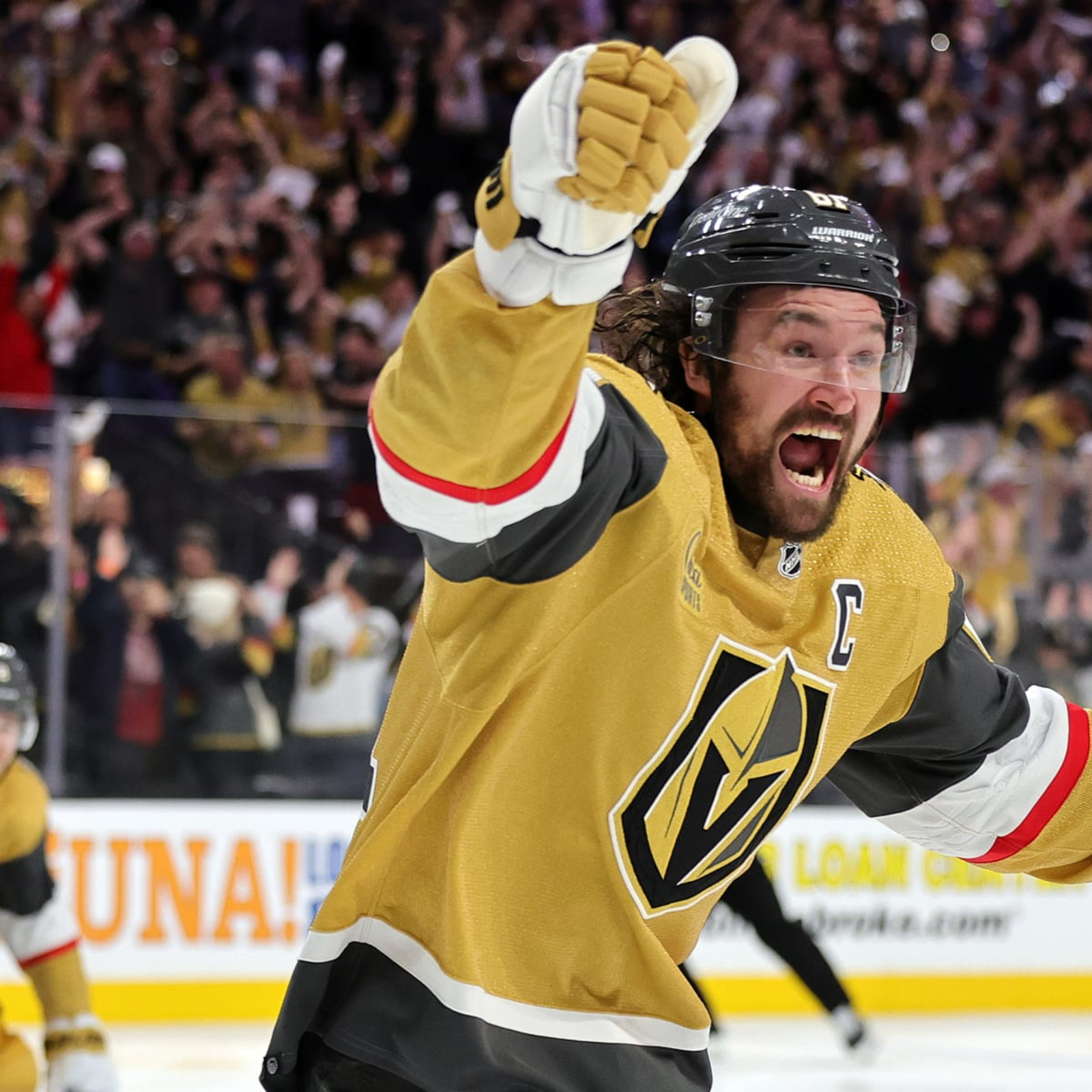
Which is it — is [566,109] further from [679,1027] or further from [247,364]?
[247,364]

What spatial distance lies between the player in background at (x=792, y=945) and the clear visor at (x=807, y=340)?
3.21 metres

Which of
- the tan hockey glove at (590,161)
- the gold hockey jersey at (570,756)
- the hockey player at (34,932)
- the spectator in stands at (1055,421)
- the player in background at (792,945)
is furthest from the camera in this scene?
the spectator in stands at (1055,421)

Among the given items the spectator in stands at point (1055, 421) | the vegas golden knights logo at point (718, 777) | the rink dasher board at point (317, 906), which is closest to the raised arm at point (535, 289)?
the vegas golden knights logo at point (718, 777)

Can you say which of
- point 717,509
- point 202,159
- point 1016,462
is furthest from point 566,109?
point 202,159

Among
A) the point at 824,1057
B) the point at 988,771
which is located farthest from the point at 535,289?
the point at 824,1057

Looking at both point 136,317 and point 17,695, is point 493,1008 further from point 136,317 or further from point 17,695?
point 136,317

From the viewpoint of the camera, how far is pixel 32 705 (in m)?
3.96

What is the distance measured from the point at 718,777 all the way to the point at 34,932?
2.40m

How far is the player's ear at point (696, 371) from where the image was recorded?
1975 mm

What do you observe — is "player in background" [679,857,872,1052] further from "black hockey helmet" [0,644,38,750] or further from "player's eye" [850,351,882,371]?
"player's eye" [850,351,882,371]

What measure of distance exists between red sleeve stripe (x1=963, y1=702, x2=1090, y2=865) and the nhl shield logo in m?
Result: 0.59

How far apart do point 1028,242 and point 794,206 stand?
8020 millimetres

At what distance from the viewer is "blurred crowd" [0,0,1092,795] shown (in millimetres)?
5926

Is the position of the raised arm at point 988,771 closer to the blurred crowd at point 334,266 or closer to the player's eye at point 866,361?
the player's eye at point 866,361
